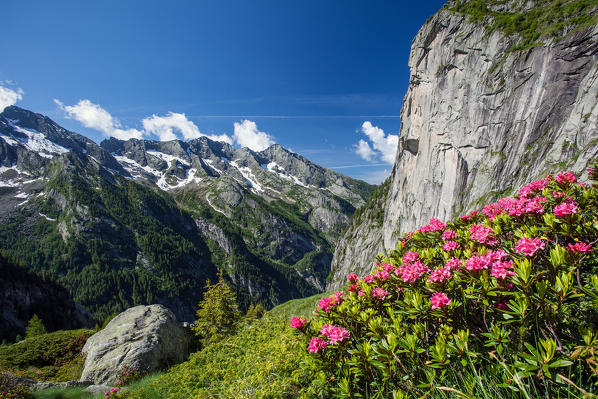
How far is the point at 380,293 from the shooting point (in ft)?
13.4

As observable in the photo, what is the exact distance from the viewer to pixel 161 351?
501 inches

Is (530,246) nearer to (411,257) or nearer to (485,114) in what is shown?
(411,257)

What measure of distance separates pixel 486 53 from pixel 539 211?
175 ft

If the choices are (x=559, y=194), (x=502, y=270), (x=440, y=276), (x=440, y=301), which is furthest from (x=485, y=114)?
(x=440, y=301)

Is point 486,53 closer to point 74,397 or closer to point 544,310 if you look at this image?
point 544,310

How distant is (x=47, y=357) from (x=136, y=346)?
7740mm

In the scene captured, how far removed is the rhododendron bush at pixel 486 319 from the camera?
239 centimetres

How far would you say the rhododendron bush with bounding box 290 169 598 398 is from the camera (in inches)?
94.3

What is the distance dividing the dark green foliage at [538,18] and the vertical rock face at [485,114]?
1.32 m

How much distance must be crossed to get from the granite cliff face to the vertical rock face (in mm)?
130

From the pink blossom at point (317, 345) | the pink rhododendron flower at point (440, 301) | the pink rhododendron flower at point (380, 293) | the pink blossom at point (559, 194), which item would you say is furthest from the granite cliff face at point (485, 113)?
the pink blossom at point (317, 345)

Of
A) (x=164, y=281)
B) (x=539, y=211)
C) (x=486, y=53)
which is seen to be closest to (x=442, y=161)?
(x=486, y=53)

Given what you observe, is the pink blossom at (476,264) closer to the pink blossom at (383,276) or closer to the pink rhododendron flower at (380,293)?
the pink rhododendron flower at (380,293)

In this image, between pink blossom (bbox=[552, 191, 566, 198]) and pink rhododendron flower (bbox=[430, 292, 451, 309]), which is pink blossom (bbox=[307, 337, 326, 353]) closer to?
pink rhododendron flower (bbox=[430, 292, 451, 309])
